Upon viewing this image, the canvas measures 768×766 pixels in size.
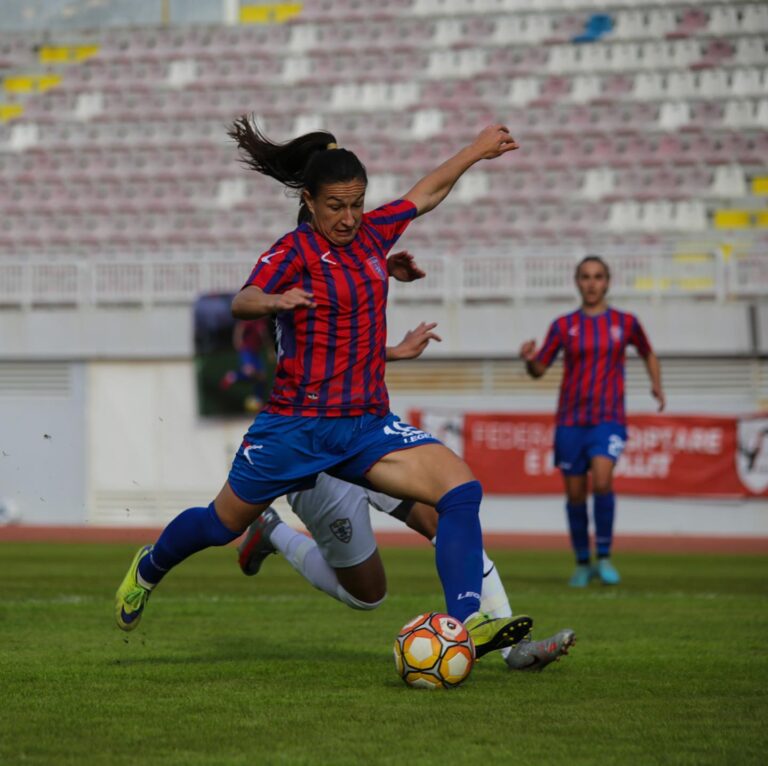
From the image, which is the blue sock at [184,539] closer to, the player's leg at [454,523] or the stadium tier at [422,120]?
the player's leg at [454,523]

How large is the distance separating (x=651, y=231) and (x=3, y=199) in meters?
11.9

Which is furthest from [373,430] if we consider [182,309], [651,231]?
[651,231]

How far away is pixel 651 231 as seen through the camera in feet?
85.2

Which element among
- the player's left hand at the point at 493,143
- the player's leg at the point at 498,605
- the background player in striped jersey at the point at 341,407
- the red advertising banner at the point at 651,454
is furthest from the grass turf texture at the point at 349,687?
the red advertising banner at the point at 651,454

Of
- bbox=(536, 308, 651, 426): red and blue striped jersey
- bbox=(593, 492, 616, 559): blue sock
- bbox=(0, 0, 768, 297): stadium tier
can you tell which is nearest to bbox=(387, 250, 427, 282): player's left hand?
bbox=(536, 308, 651, 426): red and blue striped jersey

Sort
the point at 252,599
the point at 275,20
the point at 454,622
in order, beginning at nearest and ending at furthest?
the point at 454,622 < the point at 252,599 < the point at 275,20

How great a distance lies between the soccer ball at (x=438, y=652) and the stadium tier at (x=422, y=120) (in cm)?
1999

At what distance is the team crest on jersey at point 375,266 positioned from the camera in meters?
5.70

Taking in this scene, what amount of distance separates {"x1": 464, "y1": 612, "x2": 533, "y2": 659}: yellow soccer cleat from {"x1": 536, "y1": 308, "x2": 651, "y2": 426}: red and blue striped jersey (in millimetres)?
5554

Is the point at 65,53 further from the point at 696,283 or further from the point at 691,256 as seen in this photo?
the point at 696,283

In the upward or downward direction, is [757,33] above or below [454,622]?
above

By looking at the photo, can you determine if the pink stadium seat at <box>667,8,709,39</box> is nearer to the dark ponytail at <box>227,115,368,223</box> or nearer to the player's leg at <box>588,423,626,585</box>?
the player's leg at <box>588,423,626,585</box>

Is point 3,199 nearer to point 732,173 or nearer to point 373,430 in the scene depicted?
point 732,173

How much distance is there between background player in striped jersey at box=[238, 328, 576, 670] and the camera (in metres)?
6.04
